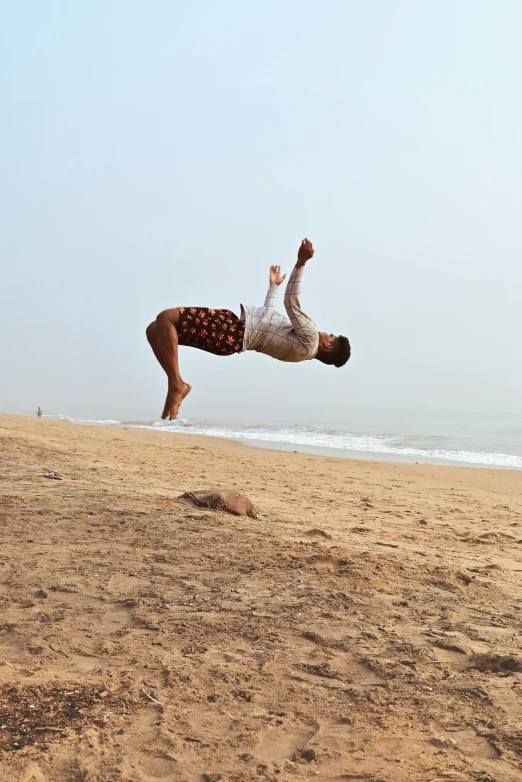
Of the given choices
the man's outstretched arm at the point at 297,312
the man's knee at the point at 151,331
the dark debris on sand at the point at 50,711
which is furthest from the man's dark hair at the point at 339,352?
the dark debris on sand at the point at 50,711

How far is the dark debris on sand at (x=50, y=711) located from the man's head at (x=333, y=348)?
267 cm

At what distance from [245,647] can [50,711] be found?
4.41ft

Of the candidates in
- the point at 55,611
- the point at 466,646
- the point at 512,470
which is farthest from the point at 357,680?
the point at 512,470

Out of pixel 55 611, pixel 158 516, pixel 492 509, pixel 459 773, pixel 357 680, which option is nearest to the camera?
pixel 459 773

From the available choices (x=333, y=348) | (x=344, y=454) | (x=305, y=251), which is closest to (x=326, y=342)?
(x=333, y=348)

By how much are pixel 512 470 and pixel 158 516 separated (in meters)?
13.3

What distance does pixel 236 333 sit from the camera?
197 inches

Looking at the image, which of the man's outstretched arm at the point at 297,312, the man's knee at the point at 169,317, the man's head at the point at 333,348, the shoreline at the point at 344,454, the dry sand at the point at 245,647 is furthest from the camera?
the shoreline at the point at 344,454

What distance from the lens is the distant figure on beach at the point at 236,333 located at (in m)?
4.94

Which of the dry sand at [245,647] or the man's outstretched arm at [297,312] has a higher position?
the man's outstretched arm at [297,312]

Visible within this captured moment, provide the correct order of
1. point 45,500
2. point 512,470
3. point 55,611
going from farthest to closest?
point 512,470 < point 45,500 < point 55,611

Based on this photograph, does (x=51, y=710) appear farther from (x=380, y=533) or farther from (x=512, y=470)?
(x=512, y=470)

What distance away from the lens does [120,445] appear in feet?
68.4

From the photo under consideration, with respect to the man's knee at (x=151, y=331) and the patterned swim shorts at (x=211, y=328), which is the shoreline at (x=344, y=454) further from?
the man's knee at (x=151, y=331)
